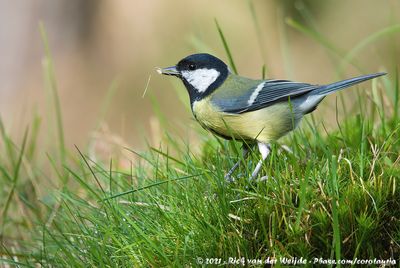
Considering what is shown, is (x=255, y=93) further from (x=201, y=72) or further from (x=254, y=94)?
(x=201, y=72)

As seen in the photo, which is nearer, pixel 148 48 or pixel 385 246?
pixel 385 246

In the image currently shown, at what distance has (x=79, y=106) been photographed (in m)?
8.23

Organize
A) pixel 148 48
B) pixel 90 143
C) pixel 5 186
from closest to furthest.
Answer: pixel 5 186
pixel 90 143
pixel 148 48

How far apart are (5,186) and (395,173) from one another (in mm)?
2108

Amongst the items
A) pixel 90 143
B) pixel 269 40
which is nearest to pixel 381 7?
pixel 269 40

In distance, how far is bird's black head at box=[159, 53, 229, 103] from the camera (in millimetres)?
3274

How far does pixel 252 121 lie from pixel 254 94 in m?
0.16

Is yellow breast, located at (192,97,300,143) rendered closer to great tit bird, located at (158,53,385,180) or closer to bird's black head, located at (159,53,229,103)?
great tit bird, located at (158,53,385,180)

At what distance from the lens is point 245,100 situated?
3.19 meters

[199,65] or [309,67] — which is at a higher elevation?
[199,65]

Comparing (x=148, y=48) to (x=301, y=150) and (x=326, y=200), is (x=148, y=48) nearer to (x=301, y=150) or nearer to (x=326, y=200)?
(x=301, y=150)

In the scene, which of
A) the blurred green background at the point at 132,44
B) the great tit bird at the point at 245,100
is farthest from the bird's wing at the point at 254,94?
the blurred green background at the point at 132,44

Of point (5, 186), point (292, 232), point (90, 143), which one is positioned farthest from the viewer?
point (90, 143)

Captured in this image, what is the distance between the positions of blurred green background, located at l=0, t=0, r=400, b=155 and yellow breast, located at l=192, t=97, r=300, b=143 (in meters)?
4.44
